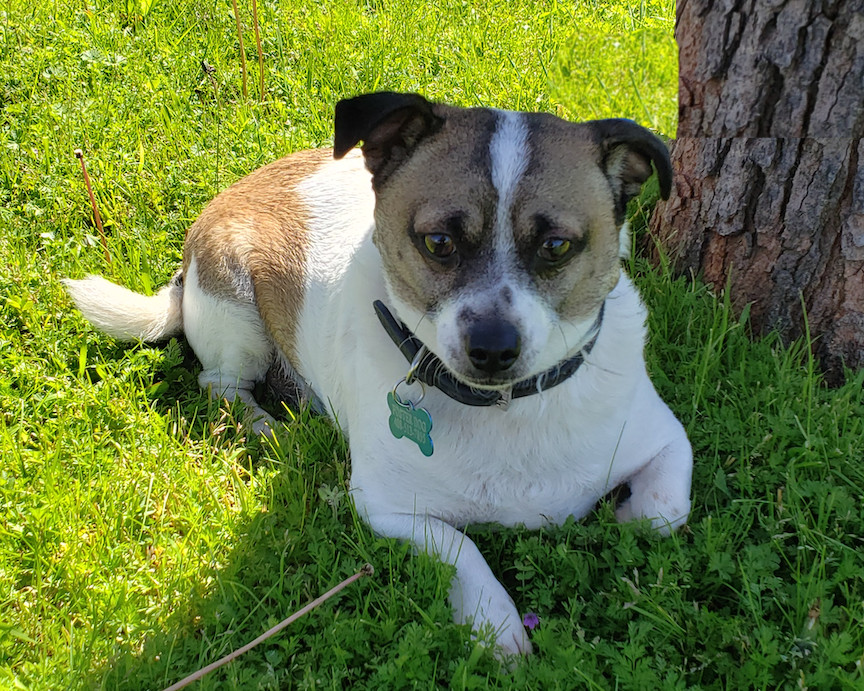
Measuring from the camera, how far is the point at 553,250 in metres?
2.19

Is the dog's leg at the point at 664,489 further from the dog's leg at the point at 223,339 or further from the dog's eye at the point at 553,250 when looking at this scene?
the dog's leg at the point at 223,339

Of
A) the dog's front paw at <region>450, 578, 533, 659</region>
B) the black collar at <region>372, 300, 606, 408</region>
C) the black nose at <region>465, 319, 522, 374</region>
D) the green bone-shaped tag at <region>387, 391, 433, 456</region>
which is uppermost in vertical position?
the black nose at <region>465, 319, 522, 374</region>

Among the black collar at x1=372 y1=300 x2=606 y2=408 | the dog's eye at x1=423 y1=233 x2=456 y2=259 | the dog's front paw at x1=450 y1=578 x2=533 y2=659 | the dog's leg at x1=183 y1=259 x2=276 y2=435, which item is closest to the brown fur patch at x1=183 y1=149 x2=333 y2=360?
the dog's leg at x1=183 y1=259 x2=276 y2=435

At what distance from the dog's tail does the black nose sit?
1.97m

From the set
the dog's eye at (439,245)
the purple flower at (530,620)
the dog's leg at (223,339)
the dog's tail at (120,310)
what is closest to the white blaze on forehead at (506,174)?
the dog's eye at (439,245)

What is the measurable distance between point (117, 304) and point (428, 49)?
8.20 feet

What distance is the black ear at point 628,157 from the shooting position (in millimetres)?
2281

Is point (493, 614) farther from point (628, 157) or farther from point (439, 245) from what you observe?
point (628, 157)

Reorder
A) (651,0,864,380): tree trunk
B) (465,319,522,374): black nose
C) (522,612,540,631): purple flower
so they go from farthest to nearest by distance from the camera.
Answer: (651,0,864,380): tree trunk, (522,612,540,631): purple flower, (465,319,522,374): black nose

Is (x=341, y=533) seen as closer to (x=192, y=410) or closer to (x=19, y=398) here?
(x=192, y=410)

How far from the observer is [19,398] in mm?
3209

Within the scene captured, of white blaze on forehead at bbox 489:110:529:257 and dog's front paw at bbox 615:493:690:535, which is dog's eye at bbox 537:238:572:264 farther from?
dog's front paw at bbox 615:493:690:535

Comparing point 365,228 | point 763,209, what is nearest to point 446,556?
point 365,228

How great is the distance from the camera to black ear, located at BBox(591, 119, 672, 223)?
89.8 inches
